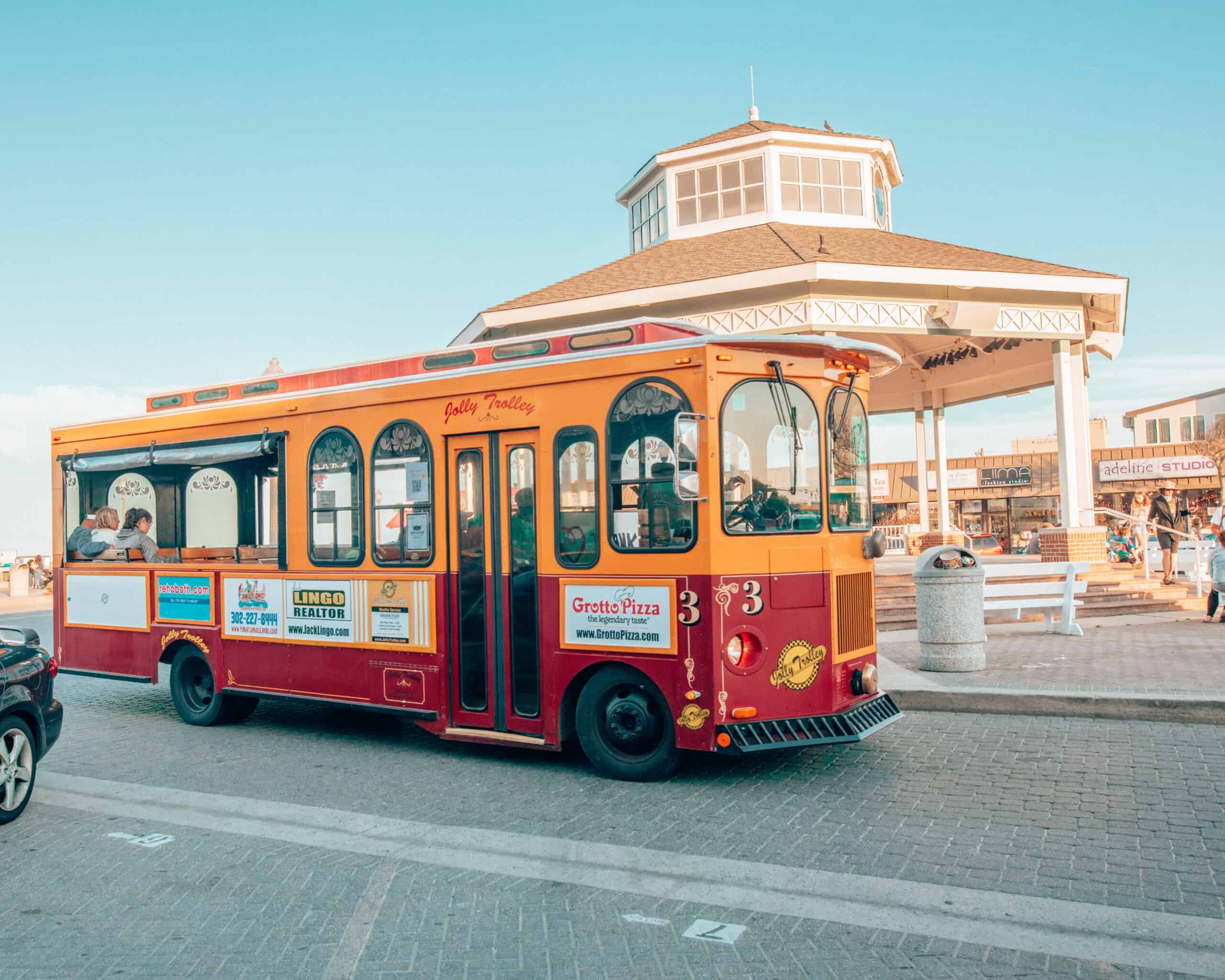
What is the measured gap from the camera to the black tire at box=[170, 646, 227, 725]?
9.34 meters

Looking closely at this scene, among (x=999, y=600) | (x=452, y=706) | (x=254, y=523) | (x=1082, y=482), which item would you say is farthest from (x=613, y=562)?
(x=1082, y=482)

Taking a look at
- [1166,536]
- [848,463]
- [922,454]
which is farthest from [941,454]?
[848,463]

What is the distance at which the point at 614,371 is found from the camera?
6.89 metres

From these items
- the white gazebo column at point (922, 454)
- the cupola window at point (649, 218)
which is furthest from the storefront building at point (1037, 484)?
the cupola window at point (649, 218)

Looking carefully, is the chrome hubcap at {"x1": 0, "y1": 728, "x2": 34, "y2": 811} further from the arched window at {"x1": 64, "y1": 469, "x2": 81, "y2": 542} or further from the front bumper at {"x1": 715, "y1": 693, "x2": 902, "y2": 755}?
the arched window at {"x1": 64, "y1": 469, "x2": 81, "y2": 542}

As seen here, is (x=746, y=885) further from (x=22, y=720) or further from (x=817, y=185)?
(x=817, y=185)

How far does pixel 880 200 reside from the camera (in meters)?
21.9

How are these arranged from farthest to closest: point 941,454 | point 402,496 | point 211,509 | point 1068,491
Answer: point 941,454, point 1068,491, point 211,509, point 402,496

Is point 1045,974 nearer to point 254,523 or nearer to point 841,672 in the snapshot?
point 841,672

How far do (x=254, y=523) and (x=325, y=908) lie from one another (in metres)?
5.74

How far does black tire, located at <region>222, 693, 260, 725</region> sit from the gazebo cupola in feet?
47.8

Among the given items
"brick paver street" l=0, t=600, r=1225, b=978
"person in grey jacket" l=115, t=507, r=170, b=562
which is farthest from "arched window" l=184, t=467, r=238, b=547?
"brick paver street" l=0, t=600, r=1225, b=978

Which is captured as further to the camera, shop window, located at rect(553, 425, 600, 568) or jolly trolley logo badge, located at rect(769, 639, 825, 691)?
shop window, located at rect(553, 425, 600, 568)

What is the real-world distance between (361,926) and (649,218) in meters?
20.0
